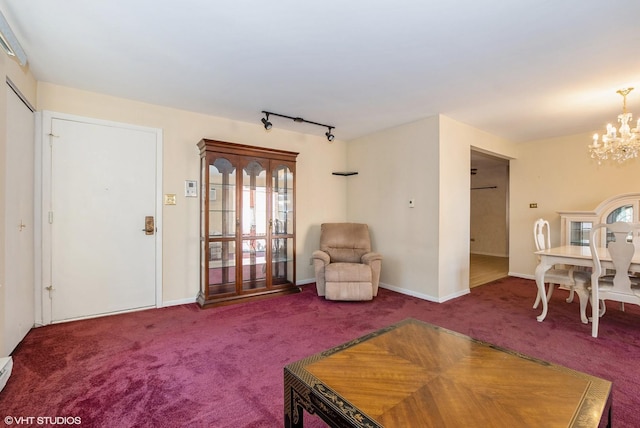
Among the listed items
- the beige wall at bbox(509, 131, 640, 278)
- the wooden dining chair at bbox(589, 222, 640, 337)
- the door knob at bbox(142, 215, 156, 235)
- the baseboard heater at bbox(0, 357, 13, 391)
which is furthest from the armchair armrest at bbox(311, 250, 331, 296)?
the beige wall at bbox(509, 131, 640, 278)

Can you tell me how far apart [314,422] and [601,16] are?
3067mm

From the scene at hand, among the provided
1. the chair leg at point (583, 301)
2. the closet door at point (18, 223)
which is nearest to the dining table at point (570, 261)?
the chair leg at point (583, 301)

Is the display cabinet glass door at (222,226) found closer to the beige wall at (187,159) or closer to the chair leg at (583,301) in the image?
the beige wall at (187,159)

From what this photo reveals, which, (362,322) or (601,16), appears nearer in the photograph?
(601,16)

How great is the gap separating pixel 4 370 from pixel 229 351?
141 cm

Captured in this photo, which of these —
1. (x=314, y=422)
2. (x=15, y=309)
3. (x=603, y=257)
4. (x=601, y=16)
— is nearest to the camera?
(x=314, y=422)

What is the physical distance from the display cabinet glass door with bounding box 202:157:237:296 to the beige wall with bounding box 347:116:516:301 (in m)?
2.20

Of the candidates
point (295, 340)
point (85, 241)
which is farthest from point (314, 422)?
Answer: point (85, 241)

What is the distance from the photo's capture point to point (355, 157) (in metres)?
5.05

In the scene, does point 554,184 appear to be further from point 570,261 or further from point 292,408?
point 292,408

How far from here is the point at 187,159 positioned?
12.2ft

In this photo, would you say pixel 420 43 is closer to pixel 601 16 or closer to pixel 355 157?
pixel 601 16

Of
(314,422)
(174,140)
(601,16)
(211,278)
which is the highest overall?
(601,16)

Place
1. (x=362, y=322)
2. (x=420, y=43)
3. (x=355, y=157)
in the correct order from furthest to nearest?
(x=355, y=157)
(x=362, y=322)
(x=420, y=43)
